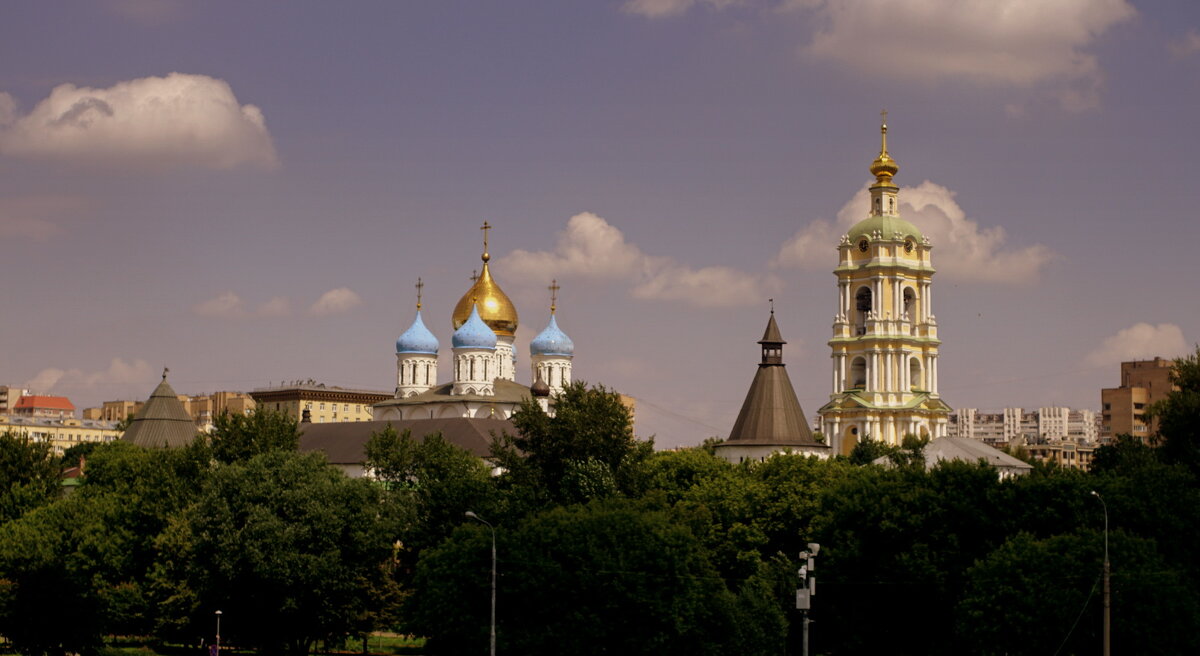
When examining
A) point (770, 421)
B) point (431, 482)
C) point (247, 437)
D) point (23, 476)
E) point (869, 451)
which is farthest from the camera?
point (869, 451)

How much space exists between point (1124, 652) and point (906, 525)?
29.1 ft

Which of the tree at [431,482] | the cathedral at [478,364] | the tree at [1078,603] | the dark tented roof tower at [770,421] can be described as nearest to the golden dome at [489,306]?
the cathedral at [478,364]

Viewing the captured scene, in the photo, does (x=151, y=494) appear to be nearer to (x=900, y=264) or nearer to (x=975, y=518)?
(x=975, y=518)

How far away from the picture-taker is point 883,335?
11750 cm

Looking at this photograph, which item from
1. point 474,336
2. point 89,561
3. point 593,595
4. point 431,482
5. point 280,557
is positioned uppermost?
point 474,336

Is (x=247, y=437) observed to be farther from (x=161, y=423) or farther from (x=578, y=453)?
(x=161, y=423)

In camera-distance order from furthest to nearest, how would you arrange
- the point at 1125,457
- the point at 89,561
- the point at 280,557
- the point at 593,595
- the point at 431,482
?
the point at 1125,457 → the point at 89,561 → the point at 431,482 → the point at 280,557 → the point at 593,595

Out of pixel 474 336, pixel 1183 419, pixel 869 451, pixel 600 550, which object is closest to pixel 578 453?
pixel 600 550

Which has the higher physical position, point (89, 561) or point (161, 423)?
point (161, 423)

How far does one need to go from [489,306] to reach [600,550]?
78.3 meters

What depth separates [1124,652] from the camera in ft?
150

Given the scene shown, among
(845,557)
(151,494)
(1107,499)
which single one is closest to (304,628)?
(151,494)

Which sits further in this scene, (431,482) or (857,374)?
(857,374)

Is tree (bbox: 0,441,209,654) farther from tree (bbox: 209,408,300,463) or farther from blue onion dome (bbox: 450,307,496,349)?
blue onion dome (bbox: 450,307,496,349)
